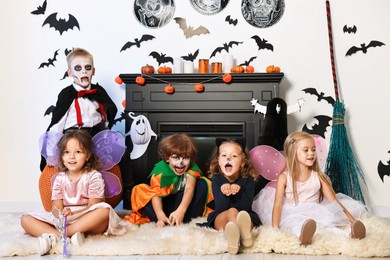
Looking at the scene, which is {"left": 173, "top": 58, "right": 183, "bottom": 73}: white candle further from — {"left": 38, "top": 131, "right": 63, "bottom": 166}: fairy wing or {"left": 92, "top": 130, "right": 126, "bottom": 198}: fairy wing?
{"left": 38, "top": 131, "right": 63, "bottom": 166}: fairy wing

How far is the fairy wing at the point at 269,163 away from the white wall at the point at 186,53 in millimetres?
749

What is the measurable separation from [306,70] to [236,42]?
51cm

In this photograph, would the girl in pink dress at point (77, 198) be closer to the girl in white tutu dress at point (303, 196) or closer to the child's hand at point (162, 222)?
the child's hand at point (162, 222)

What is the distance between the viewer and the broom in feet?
11.3

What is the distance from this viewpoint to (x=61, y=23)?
3.81 metres

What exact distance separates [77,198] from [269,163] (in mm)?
1043

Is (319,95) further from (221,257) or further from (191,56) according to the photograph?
(221,257)

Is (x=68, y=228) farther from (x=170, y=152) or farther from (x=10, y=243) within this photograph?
(x=170, y=152)

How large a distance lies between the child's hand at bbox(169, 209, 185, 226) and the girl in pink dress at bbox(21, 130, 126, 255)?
0.27 m

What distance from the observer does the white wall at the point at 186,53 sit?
3637mm

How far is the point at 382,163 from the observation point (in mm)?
3631

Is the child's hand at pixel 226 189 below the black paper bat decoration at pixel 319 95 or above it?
below

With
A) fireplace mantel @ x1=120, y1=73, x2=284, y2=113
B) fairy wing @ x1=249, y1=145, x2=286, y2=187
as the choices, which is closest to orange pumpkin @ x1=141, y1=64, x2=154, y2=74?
fireplace mantel @ x1=120, y1=73, x2=284, y2=113

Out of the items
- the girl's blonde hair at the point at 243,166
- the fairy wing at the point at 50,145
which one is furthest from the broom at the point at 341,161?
the fairy wing at the point at 50,145
